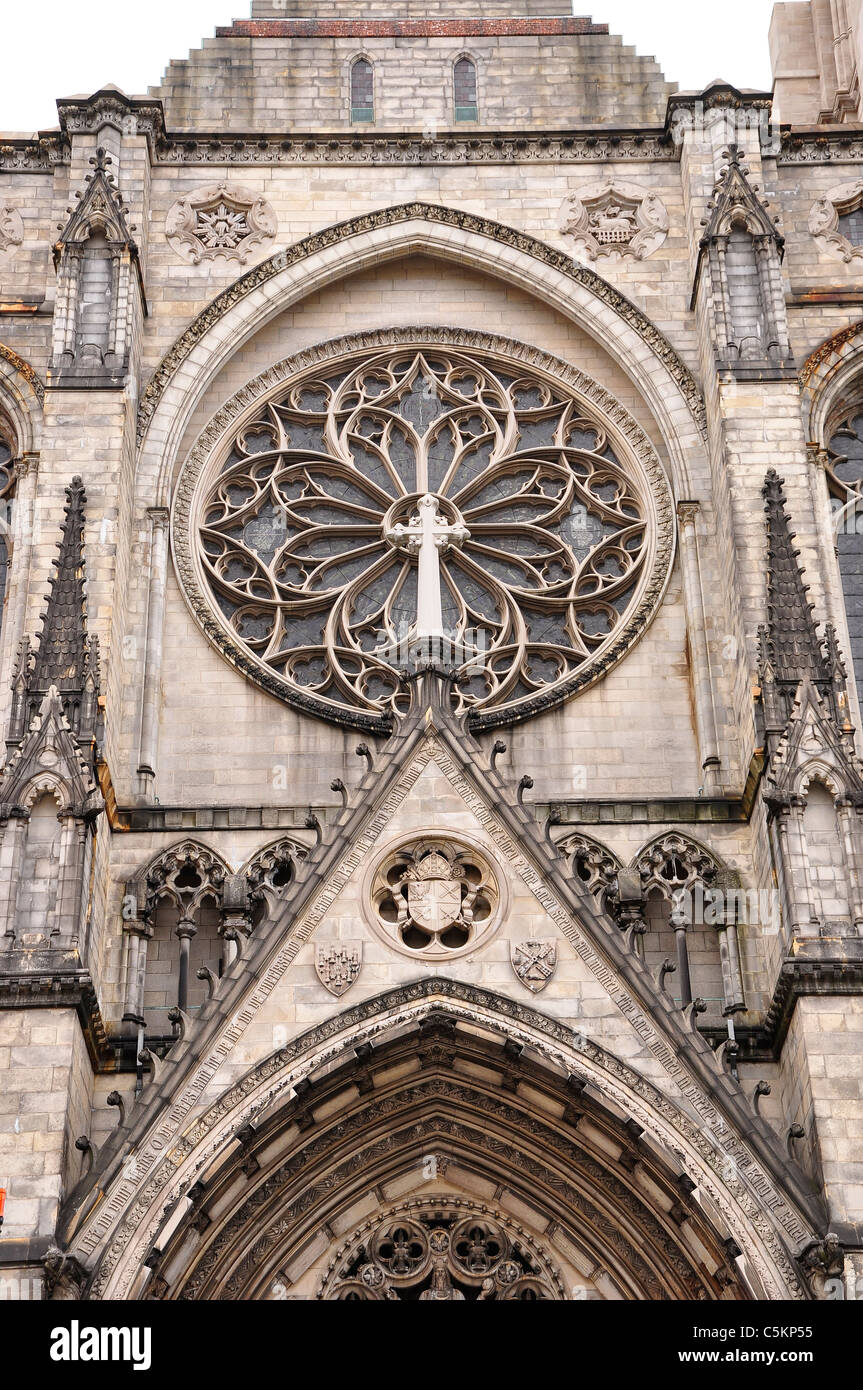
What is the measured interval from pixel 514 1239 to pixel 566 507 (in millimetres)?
7598

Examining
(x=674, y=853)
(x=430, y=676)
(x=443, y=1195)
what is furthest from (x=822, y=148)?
(x=443, y=1195)

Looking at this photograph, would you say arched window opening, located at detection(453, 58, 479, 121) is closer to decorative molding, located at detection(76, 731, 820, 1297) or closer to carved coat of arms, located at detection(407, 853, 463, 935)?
decorative molding, located at detection(76, 731, 820, 1297)

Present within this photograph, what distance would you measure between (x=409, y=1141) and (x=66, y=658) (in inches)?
196

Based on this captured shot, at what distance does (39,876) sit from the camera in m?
18.7

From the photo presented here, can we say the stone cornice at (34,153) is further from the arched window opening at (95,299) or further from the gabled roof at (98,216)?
the arched window opening at (95,299)

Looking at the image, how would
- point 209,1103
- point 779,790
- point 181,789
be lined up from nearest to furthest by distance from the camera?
1. point 209,1103
2. point 779,790
3. point 181,789

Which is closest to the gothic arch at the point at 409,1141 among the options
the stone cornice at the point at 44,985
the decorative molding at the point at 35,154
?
the stone cornice at the point at 44,985

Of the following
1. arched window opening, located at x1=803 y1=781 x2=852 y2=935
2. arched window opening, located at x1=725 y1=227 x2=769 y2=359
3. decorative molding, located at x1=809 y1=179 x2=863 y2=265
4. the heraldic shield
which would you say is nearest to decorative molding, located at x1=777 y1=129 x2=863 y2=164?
decorative molding, located at x1=809 y1=179 x2=863 y2=265

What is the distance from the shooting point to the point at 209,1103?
17.8 meters

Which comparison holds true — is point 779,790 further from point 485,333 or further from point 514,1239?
point 485,333

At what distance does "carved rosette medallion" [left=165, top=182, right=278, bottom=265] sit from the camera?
24.1 metres

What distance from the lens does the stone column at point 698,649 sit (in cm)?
2116

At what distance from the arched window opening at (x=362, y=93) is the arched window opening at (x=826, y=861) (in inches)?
397
